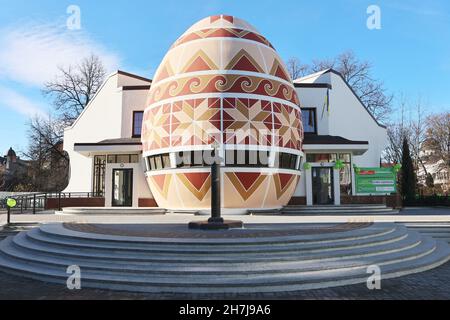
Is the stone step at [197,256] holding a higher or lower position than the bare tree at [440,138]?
lower

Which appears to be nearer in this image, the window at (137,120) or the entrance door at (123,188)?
the entrance door at (123,188)

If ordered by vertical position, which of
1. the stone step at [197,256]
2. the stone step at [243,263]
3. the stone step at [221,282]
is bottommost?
the stone step at [221,282]

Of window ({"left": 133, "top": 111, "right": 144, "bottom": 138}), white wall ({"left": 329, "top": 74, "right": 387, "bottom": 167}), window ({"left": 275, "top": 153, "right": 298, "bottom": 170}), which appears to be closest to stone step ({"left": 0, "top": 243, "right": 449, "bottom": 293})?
window ({"left": 275, "top": 153, "right": 298, "bottom": 170})

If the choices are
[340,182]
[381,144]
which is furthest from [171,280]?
[381,144]

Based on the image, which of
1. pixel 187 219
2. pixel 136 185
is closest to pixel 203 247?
pixel 187 219

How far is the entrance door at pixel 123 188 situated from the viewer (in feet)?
78.6

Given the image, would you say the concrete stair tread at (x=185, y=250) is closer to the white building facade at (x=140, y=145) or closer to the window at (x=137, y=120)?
the white building facade at (x=140, y=145)

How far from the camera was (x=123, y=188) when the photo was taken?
24062 millimetres

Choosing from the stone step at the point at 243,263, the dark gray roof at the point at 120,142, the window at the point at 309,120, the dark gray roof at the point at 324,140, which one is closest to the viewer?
the stone step at the point at 243,263

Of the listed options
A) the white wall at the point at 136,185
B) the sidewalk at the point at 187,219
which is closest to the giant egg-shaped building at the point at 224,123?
the sidewalk at the point at 187,219

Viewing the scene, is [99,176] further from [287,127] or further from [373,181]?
[373,181]

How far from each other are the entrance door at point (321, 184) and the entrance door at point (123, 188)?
1163 centimetres

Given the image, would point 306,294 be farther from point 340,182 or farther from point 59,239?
point 340,182
